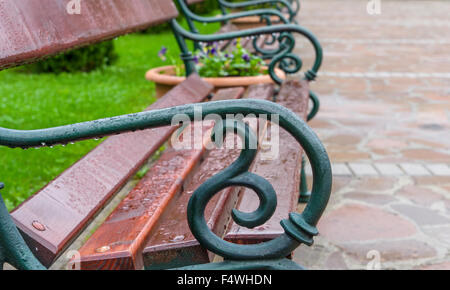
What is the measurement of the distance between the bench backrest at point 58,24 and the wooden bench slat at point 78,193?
28 centimetres

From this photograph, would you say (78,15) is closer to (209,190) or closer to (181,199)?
(181,199)

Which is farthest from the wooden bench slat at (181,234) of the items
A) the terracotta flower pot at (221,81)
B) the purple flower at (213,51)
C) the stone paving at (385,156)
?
the purple flower at (213,51)

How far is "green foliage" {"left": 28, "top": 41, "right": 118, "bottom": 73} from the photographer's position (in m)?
6.43

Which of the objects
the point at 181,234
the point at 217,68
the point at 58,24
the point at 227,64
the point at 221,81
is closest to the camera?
the point at 181,234

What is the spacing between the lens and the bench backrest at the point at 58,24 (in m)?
1.25

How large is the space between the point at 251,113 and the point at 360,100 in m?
3.91

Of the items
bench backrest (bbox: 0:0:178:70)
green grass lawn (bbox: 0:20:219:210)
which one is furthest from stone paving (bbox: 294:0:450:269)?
green grass lawn (bbox: 0:20:219:210)

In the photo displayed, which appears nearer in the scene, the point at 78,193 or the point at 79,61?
the point at 78,193

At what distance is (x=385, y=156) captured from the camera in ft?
10.9

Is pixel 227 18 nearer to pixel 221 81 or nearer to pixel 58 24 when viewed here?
pixel 221 81

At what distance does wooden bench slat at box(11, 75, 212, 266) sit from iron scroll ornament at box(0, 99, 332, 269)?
3.0 inches

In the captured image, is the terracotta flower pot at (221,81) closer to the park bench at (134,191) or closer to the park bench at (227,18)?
the park bench at (227,18)

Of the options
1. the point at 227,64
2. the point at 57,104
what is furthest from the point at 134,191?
the point at 57,104

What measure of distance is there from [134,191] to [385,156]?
84.5 inches
